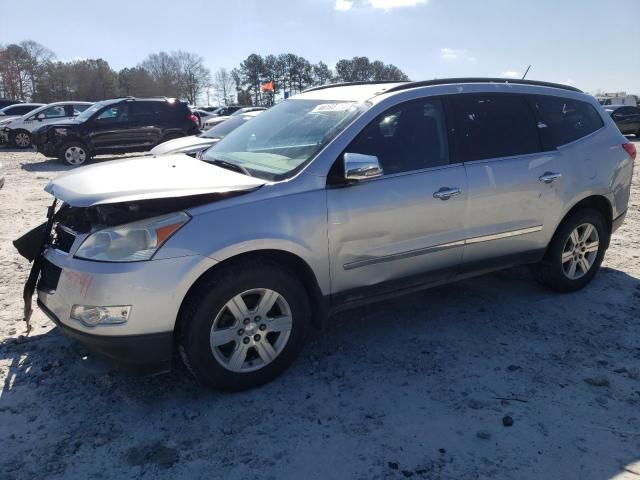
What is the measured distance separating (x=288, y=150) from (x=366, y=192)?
0.66 m

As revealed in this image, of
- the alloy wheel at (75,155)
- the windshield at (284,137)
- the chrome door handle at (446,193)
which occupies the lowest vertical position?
the chrome door handle at (446,193)

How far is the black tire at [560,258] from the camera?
4.32m

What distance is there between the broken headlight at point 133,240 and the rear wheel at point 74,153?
12451 mm

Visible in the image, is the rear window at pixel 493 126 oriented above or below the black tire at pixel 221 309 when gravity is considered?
above

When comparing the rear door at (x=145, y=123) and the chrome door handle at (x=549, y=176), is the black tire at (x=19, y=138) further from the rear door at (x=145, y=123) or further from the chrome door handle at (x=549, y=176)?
the chrome door handle at (x=549, y=176)

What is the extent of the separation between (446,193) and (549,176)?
1.11 metres

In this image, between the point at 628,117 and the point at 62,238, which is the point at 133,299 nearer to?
the point at 62,238

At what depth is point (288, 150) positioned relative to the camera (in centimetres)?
349

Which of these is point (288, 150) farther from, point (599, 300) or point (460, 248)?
point (599, 300)

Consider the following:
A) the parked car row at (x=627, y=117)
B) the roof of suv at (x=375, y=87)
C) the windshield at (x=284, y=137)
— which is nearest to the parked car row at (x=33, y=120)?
the windshield at (x=284, y=137)

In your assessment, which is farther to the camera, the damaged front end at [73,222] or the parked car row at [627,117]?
the parked car row at [627,117]

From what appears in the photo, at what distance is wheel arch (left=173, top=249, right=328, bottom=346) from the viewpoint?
2810 mm

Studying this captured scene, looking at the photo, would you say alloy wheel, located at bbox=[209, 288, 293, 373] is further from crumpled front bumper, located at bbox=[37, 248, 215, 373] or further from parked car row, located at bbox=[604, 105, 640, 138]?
parked car row, located at bbox=[604, 105, 640, 138]

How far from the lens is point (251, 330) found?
2.99m
